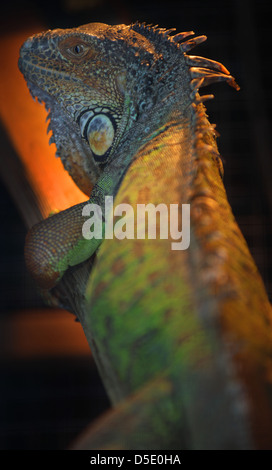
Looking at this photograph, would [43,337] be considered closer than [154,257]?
No

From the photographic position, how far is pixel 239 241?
785mm

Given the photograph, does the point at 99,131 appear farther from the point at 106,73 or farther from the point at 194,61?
the point at 194,61

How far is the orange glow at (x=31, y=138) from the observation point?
136 centimetres

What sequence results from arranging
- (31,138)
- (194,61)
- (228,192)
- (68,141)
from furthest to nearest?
(228,192), (31,138), (68,141), (194,61)

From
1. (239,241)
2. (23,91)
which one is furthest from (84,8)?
(239,241)

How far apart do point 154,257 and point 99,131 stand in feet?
1.45

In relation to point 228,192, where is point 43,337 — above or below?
below

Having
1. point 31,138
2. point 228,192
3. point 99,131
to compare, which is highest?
point 228,192

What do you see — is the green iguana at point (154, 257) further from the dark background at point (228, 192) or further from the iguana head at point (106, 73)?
the dark background at point (228, 192)

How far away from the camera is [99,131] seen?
42.1 inches

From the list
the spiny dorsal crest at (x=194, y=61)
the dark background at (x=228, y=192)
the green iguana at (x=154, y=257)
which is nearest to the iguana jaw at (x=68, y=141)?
the green iguana at (x=154, y=257)

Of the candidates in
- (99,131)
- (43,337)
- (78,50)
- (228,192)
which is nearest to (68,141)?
(99,131)

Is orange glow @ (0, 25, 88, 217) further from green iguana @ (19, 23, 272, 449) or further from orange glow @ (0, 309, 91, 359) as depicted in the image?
orange glow @ (0, 309, 91, 359)

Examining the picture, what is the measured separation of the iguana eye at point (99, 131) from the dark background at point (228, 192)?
1380mm
